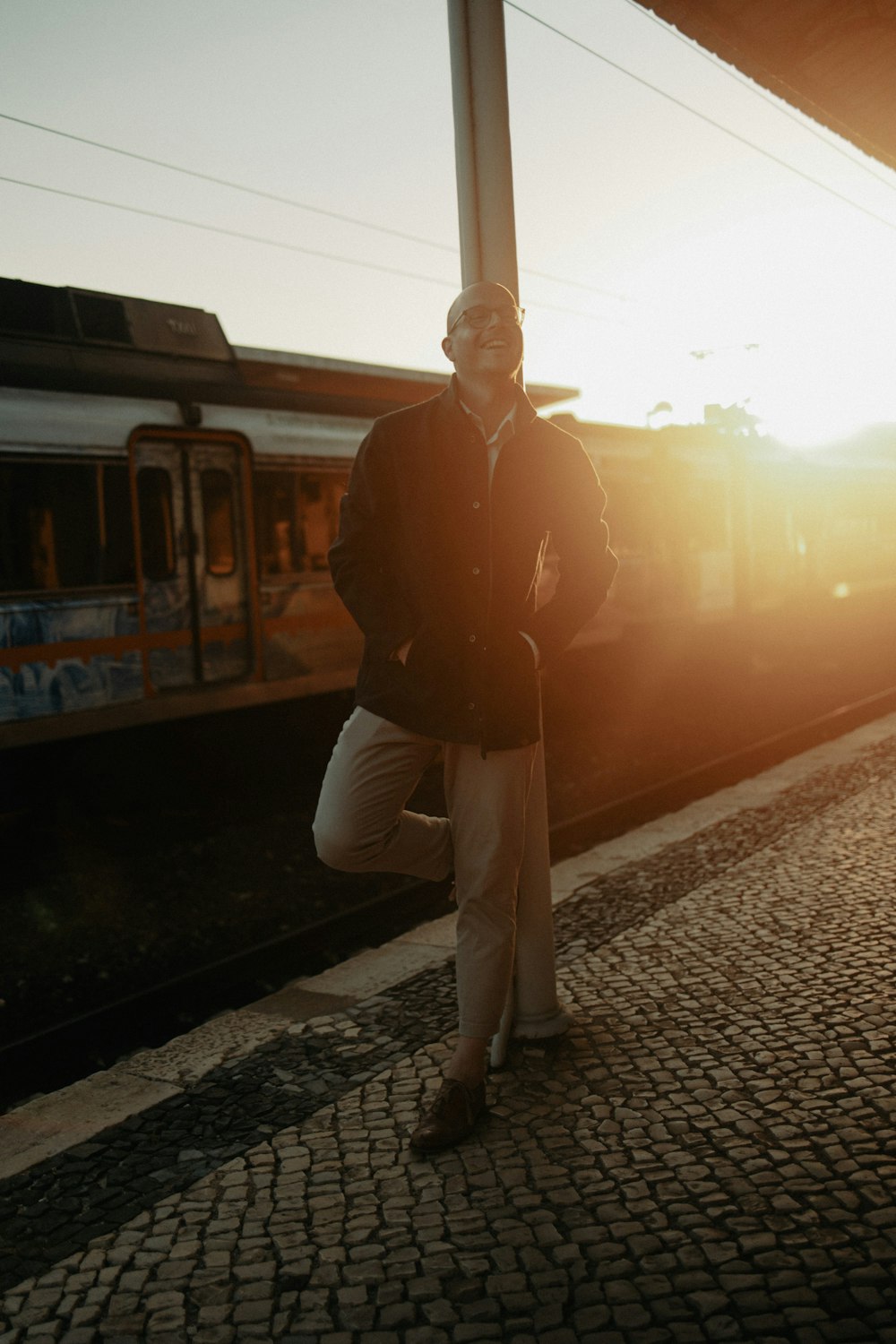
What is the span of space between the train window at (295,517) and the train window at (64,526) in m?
1.38

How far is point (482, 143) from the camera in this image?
3.32 m

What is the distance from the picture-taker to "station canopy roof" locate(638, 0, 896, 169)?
3.47 meters

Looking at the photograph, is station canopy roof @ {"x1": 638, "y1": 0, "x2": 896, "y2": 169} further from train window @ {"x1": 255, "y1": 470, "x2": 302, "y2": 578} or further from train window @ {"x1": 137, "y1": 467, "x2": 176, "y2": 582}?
train window @ {"x1": 255, "y1": 470, "x2": 302, "y2": 578}

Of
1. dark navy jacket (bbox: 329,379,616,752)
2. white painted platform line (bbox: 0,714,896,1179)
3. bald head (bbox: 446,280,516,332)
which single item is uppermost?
bald head (bbox: 446,280,516,332)

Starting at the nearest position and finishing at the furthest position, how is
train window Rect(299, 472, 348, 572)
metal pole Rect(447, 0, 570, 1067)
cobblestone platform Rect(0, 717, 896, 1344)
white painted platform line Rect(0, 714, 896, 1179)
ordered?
cobblestone platform Rect(0, 717, 896, 1344), white painted platform line Rect(0, 714, 896, 1179), metal pole Rect(447, 0, 570, 1067), train window Rect(299, 472, 348, 572)

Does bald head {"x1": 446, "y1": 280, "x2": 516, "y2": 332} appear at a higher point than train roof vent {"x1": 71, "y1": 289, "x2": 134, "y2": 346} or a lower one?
lower

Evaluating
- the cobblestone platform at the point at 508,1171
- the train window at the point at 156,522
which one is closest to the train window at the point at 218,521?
the train window at the point at 156,522

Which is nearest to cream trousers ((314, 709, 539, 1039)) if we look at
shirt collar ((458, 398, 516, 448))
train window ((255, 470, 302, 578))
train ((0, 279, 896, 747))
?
shirt collar ((458, 398, 516, 448))

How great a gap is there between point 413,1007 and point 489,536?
64.0 inches

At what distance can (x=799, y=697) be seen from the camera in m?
13.4

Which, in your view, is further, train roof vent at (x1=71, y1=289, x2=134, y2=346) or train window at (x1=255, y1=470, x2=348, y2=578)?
train window at (x1=255, y1=470, x2=348, y2=578)

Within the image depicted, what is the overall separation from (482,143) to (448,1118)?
2542 mm

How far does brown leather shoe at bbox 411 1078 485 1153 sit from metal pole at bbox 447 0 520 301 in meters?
2.07

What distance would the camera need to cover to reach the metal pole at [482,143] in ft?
10.8
